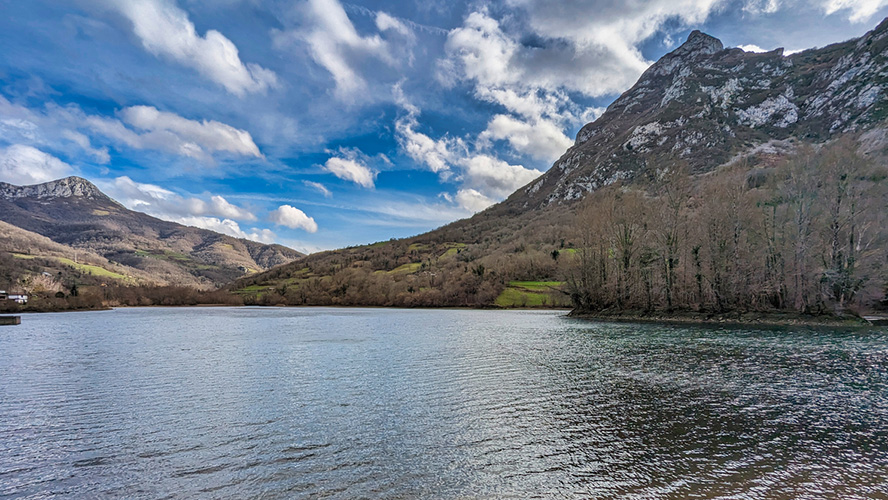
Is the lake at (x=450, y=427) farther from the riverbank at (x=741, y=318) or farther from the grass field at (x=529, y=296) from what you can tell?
the grass field at (x=529, y=296)

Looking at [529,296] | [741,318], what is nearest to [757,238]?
[741,318]

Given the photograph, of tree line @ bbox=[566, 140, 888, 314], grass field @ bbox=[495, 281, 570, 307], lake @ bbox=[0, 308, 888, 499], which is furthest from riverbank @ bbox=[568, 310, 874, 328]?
grass field @ bbox=[495, 281, 570, 307]

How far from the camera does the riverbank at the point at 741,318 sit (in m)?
46.3

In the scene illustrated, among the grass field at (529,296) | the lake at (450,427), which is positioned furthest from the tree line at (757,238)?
the grass field at (529,296)

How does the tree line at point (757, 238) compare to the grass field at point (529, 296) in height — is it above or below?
above

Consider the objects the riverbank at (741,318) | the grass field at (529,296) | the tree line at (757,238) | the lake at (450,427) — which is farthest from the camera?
the grass field at (529,296)

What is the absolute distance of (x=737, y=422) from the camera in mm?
12938

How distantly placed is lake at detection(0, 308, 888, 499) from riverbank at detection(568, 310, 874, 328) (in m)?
26.9

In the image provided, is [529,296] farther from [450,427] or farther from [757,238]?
[450,427]

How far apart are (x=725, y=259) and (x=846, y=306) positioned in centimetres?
1297

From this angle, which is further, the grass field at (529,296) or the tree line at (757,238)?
the grass field at (529,296)

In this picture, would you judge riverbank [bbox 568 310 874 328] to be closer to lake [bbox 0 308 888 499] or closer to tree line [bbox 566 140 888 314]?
tree line [bbox 566 140 888 314]

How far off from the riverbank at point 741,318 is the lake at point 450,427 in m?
26.9

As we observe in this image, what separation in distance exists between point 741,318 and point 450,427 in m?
55.6
